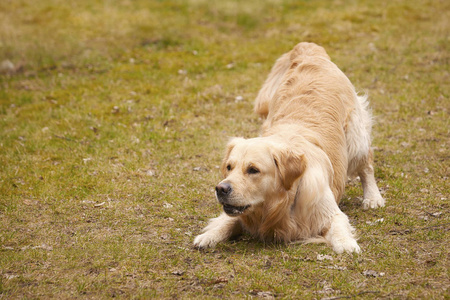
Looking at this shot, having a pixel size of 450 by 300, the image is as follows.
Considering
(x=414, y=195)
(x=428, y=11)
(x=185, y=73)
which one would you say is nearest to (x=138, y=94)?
(x=185, y=73)

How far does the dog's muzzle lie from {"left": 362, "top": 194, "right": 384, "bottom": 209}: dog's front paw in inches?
78.8

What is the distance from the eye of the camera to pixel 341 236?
4781 mm

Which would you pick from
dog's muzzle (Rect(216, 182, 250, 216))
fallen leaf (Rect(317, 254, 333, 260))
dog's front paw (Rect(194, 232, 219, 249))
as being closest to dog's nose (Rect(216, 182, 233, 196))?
dog's muzzle (Rect(216, 182, 250, 216))

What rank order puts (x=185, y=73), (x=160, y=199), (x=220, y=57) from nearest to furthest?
(x=160, y=199) < (x=185, y=73) < (x=220, y=57)

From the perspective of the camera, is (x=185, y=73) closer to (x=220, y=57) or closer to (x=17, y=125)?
(x=220, y=57)

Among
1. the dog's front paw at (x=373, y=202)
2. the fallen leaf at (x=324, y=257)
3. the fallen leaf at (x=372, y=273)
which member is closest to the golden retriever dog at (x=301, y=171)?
the dog's front paw at (x=373, y=202)

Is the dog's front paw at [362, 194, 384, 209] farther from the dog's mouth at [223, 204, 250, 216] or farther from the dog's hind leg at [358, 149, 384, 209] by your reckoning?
the dog's mouth at [223, 204, 250, 216]

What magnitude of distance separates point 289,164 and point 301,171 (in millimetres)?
137

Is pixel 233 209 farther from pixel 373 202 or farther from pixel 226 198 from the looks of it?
pixel 373 202

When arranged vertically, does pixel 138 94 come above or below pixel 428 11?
below

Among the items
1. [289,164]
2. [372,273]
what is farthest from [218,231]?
[372,273]

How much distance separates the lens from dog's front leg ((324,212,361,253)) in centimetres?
465

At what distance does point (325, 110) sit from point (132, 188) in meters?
2.75

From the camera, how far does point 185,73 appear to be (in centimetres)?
1198
